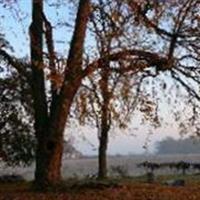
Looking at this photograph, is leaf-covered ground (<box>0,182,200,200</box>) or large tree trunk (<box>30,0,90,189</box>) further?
large tree trunk (<box>30,0,90,189</box>)

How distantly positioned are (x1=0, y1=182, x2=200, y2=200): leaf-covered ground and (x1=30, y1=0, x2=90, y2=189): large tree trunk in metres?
1.00

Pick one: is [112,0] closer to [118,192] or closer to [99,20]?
[99,20]

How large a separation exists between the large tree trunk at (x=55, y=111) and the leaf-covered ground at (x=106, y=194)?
996 millimetres

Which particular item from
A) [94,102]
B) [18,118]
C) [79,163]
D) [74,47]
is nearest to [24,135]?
[18,118]

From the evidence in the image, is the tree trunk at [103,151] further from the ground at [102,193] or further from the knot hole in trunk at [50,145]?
the knot hole in trunk at [50,145]

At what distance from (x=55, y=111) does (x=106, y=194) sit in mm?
3735

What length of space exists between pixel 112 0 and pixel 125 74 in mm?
2735

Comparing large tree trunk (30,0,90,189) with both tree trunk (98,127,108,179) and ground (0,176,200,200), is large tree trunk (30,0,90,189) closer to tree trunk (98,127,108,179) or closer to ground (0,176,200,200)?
ground (0,176,200,200)

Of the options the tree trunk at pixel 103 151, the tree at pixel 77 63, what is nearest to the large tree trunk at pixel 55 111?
the tree at pixel 77 63

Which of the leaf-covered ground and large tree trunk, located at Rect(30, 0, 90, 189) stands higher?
large tree trunk, located at Rect(30, 0, 90, 189)

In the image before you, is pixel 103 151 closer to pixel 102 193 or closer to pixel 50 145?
pixel 50 145

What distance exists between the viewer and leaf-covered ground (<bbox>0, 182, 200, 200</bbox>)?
896 inches

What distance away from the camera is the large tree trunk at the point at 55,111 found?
24.6m

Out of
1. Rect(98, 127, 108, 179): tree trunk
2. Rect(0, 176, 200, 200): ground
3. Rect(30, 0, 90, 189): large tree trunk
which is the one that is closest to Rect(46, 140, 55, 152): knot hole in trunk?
Rect(30, 0, 90, 189): large tree trunk
